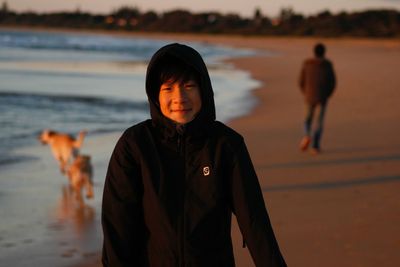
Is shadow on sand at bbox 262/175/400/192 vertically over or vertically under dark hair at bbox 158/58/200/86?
under

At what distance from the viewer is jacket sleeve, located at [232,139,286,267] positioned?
2.31 m

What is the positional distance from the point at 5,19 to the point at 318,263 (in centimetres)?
13767

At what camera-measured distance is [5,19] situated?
134250 mm

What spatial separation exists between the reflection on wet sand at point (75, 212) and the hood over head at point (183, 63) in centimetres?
301

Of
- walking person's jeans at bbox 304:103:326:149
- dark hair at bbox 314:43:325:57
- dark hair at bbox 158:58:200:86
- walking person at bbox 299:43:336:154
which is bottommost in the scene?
walking person's jeans at bbox 304:103:326:149

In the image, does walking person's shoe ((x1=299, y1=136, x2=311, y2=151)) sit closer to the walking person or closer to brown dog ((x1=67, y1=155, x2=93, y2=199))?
the walking person

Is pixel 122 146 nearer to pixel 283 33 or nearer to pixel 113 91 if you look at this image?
pixel 113 91

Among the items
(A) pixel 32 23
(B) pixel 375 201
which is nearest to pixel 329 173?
(B) pixel 375 201

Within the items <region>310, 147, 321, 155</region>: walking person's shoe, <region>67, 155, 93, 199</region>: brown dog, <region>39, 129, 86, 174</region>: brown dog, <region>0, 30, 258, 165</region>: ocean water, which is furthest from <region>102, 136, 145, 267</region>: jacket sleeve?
<region>310, 147, 321, 155</region>: walking person's shoe

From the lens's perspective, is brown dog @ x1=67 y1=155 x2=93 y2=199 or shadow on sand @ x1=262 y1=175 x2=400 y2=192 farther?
shadow on sand @ x1=262 y1=175 x2=400 y2=192

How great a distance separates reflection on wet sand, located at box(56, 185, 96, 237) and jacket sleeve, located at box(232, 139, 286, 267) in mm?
3072

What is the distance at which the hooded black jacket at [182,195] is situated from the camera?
Result: 7.44 ft

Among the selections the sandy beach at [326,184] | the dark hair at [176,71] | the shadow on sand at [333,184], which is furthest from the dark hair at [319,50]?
the dark hair at [176,71]

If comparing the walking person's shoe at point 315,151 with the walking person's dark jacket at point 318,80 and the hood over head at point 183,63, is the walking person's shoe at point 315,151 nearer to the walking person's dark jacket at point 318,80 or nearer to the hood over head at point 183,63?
the walking person's dark jacket at point 318,80
